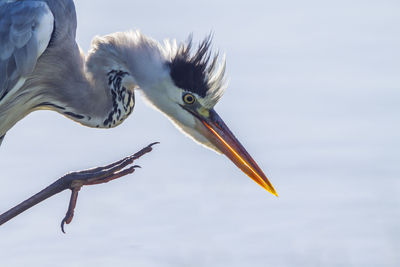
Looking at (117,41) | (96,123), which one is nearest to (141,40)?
(117,41)

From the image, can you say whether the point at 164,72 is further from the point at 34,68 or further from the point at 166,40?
the point at 34,68

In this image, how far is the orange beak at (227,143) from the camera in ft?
21.2

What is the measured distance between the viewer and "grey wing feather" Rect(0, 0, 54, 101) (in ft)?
19.9

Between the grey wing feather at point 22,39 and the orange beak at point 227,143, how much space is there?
1071mm

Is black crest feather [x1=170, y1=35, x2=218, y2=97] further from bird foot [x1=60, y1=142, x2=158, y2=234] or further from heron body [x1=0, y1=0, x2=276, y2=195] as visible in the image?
bird foot [x1=60, y1=142, x2=158, y2=234]

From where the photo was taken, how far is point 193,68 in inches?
248

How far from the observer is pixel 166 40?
6.43 metres

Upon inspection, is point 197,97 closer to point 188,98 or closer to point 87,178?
point 188,98

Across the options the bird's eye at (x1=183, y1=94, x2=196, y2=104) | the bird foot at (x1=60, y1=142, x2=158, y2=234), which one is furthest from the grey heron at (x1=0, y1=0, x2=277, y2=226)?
the bird foot at (x1=60, y1=142, x2=158, y2=234)

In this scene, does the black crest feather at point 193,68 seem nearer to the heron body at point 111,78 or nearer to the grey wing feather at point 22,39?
the heron body at point 111,78

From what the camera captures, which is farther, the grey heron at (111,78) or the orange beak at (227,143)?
the orange beak at (227,143)

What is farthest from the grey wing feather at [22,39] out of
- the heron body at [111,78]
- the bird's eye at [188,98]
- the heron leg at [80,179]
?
the bird's eye at [188,98]

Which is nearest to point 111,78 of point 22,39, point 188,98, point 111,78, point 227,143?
point 111,78

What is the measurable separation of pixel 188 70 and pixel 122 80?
41cm
